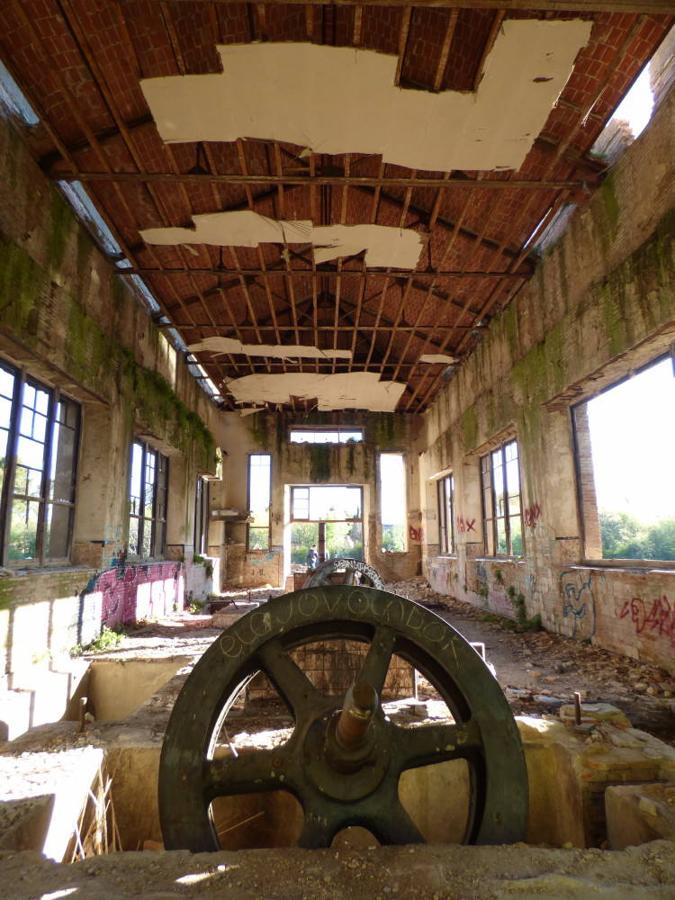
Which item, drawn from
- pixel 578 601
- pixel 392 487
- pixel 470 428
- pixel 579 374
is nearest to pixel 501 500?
pixel 470 428

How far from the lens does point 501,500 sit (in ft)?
31.7

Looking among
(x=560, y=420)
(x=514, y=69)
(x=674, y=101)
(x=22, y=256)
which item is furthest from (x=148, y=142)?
(x=560, y=420)

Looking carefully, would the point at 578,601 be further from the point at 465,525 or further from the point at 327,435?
the point at 327,435

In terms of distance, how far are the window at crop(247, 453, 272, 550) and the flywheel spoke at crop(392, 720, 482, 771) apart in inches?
513

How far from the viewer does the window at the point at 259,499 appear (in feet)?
49.4

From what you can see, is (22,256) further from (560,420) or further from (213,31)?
(560,420)

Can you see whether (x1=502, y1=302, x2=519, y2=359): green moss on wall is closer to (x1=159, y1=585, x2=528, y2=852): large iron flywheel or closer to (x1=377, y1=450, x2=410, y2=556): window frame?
(x1=159, y1=585, x2=528, y2=852): large iron flywheel

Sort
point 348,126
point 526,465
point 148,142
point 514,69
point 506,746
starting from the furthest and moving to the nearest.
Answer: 1. point 526,465
2. point 148,142
3. point 348,126
4. point 514,69
5. point 506,746

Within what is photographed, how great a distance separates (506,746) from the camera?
6.86 feet

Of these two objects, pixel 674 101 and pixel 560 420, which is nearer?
pixel 674 101

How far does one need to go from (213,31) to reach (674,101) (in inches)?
158

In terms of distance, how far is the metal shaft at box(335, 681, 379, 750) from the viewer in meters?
1.81

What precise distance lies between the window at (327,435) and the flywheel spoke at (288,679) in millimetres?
13259

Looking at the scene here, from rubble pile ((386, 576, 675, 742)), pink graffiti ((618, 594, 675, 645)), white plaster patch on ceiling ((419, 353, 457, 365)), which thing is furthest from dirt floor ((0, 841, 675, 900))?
white plaster patch on ceiling ((419, 353, 457, 365))
